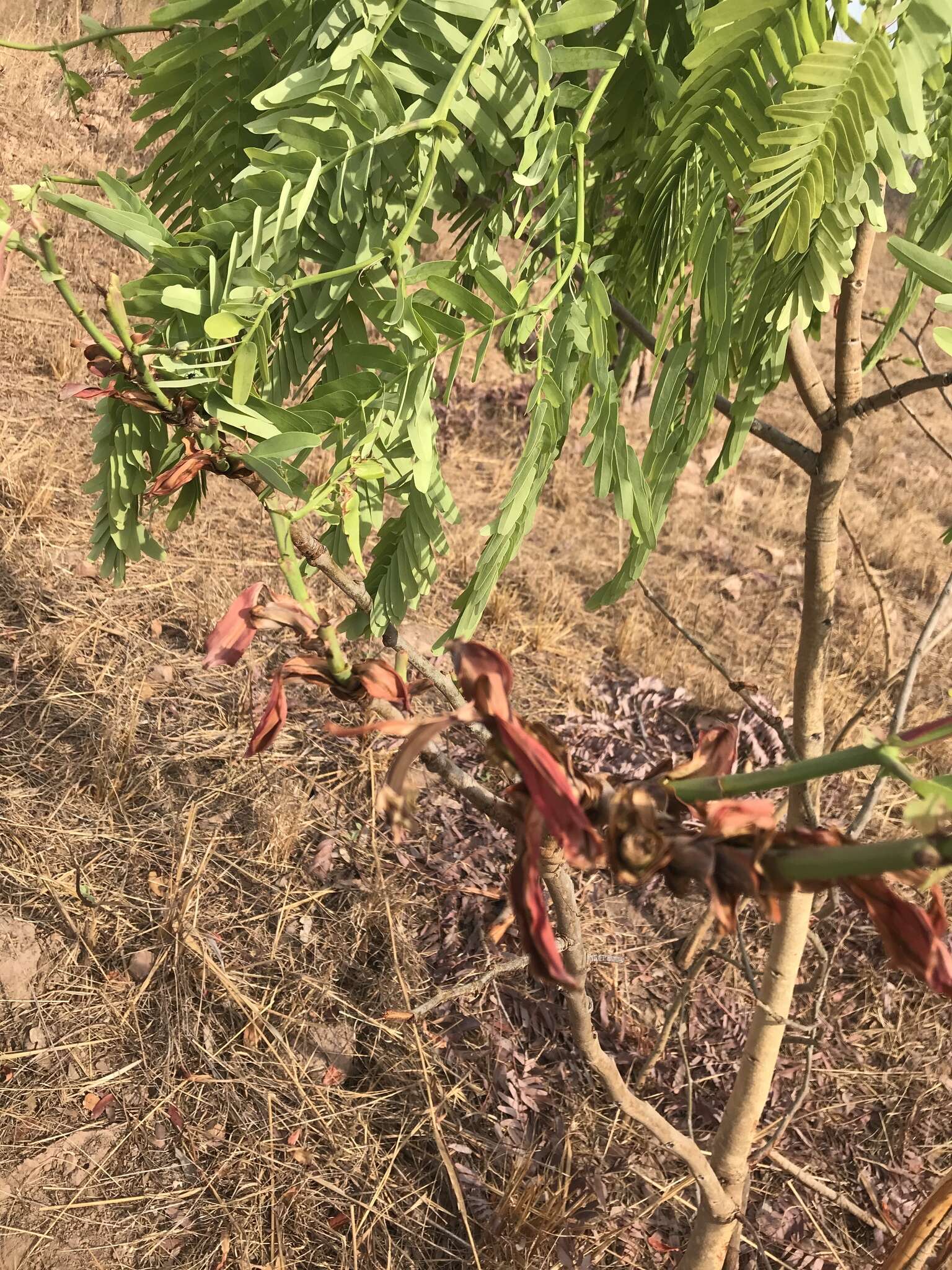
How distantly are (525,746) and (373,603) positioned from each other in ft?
1.41

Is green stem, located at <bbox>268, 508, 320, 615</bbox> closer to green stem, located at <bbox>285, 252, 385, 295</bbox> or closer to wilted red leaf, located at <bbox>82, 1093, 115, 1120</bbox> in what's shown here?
green stem, located at <bbox>285, 252, 385, 295</bbox>

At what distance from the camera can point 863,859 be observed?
0.99 feet

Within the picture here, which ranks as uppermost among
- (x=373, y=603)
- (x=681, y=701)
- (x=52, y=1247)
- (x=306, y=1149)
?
(x=373, y=603)

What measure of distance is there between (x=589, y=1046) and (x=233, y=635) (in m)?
0.81

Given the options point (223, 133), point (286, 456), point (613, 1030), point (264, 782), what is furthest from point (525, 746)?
point (264, 782)

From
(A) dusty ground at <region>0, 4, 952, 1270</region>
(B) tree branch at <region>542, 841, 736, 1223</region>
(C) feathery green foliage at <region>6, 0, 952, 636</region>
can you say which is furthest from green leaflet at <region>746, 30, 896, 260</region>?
(A) dusty ground at <region>0, 4, 952, 1270</region>

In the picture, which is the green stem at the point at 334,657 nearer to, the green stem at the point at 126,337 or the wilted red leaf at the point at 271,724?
the wilted red leaf at the point at 271,724

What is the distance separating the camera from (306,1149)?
63.1 inches

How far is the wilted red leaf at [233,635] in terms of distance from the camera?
445 mm

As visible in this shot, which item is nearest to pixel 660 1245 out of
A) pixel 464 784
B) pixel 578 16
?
pixel 464 784

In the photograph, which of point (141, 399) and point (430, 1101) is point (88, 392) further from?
point (430, 1101)

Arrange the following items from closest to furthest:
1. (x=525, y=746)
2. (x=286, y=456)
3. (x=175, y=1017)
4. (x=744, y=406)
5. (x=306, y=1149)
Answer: (x=525, y=746)
(x=286, y=456)
(x=744, y=406)
(x=306, y=1149)
(x=175, y=1017)

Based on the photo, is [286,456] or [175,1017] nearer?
[286,456]

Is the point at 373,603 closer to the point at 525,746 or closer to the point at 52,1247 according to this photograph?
the point at 525,746
